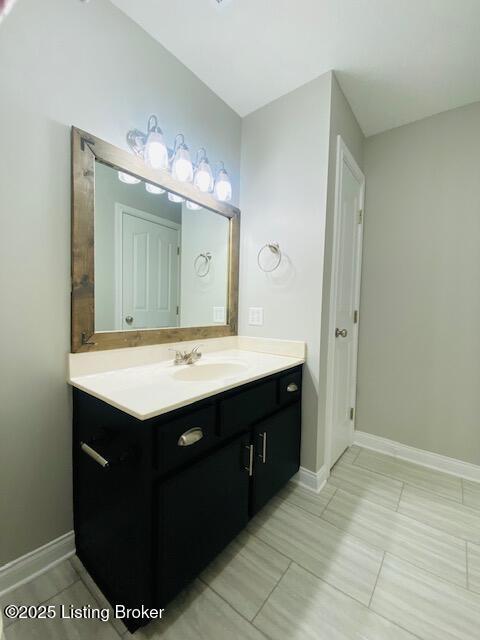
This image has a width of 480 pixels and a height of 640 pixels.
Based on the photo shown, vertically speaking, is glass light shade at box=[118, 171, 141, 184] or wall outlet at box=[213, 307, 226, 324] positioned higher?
glass light shade at box=[118, 171, 141, 184]

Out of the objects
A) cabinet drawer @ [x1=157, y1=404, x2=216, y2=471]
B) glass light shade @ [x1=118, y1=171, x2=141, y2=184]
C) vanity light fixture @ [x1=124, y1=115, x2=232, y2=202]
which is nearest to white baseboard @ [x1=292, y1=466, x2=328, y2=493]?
cabinet drawer @ [x1=157, y1=404, x2=216, y2=471]

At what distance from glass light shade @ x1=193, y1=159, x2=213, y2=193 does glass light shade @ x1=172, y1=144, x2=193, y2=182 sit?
87mm

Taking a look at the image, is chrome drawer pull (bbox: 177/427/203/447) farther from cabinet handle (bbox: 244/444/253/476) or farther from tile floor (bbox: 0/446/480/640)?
tile floor (bbox: 0/446/480/640)

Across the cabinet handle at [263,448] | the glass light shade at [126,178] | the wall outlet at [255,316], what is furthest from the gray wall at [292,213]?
the glass light shade at [126,178]

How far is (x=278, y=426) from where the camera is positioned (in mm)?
1393

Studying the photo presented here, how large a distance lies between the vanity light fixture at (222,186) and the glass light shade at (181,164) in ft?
0.87

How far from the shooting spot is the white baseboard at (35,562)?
1.00 meters

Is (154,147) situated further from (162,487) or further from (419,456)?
(419,456)

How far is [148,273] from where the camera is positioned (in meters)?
1.46

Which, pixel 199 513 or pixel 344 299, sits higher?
pixel 344 299

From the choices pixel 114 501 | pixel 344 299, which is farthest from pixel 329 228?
pixel 114 501

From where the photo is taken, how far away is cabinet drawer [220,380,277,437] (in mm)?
1057

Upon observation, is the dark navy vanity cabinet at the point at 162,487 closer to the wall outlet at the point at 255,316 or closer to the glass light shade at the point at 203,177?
the wall outlet at the point at 255,316

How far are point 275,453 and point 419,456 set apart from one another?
1.29 metres
